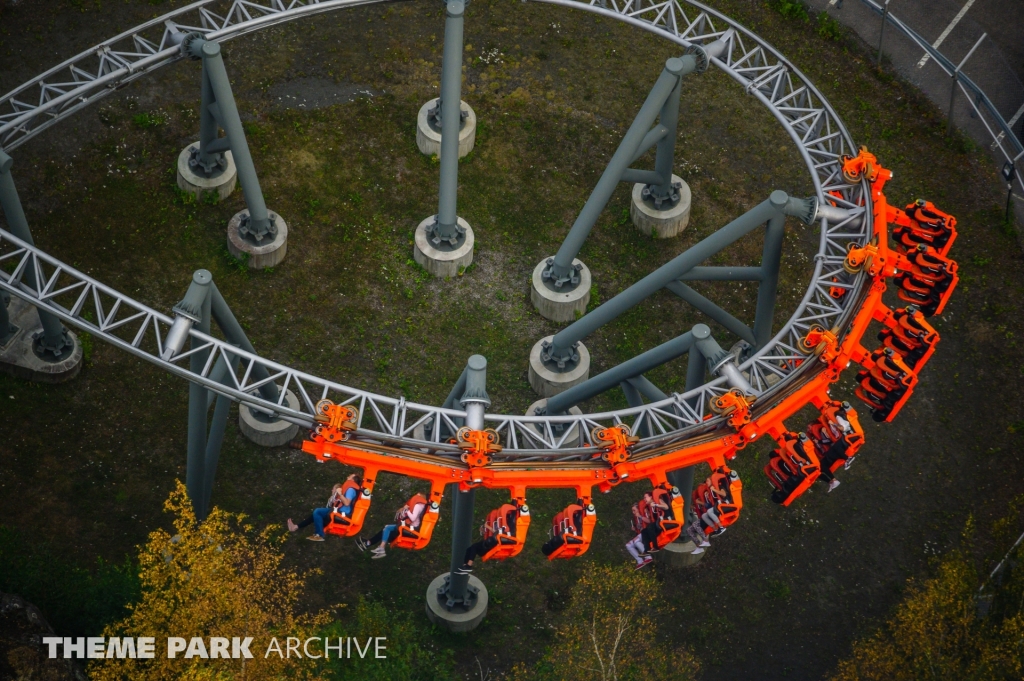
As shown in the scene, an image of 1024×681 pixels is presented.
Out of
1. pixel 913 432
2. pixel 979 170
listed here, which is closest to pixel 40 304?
pixel 913 432

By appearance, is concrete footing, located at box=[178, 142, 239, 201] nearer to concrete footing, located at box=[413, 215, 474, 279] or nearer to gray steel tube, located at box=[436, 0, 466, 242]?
concrete footing, located at box=[413, 215, 474, 279]

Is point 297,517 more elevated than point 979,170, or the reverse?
point 979,170

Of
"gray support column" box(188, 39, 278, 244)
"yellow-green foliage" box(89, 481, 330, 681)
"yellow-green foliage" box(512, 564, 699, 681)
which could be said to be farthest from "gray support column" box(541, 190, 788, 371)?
"yellow-green foliage" box(89, 481, 330, 681)

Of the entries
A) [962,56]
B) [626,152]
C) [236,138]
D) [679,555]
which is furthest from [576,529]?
[962,56]

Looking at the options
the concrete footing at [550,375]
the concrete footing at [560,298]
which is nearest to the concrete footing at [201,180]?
the concrete footing at [560,298]

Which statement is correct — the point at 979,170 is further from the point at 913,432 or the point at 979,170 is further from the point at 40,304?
the point at 40,304

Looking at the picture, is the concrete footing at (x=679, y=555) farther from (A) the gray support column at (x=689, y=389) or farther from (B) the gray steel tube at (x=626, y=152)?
(B) the gray steel tube at (x=626, y=152)
